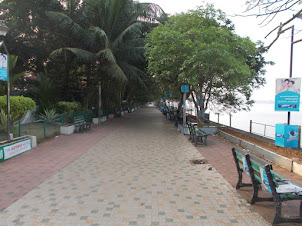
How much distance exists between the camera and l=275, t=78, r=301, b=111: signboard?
27.7ft

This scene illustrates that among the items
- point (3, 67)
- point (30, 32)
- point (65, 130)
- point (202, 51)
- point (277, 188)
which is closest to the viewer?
point (277, 188)

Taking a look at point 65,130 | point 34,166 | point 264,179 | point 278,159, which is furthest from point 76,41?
point 264,179

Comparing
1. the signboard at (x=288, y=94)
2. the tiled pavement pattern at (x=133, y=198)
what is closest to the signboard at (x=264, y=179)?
the tiled pavement pattern at (x=133, y=198)

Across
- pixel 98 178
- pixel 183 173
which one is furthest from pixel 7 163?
pixel 183 173

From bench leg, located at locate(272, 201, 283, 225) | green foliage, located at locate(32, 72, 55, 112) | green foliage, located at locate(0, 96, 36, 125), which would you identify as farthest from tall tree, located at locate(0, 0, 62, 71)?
bench leg, located at locate(272, 201, 283, 225)

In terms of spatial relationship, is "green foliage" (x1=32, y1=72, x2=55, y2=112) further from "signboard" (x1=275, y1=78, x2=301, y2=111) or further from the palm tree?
"signboard" (x1=275, y1=78, x2=301, y2=111)

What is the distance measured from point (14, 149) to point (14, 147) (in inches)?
2.4

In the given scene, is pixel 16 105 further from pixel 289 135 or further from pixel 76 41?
pixel 289 135

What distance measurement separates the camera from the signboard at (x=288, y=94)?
27.7 feet

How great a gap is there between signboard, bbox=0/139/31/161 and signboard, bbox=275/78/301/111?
9.38 m

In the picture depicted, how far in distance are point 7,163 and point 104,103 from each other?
18261mm

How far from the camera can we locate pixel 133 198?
13.7ft

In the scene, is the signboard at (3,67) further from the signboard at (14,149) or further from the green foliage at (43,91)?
the green foliage at (43,91)

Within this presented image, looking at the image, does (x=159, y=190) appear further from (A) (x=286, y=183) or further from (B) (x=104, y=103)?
(B) (x=104, y=103)
